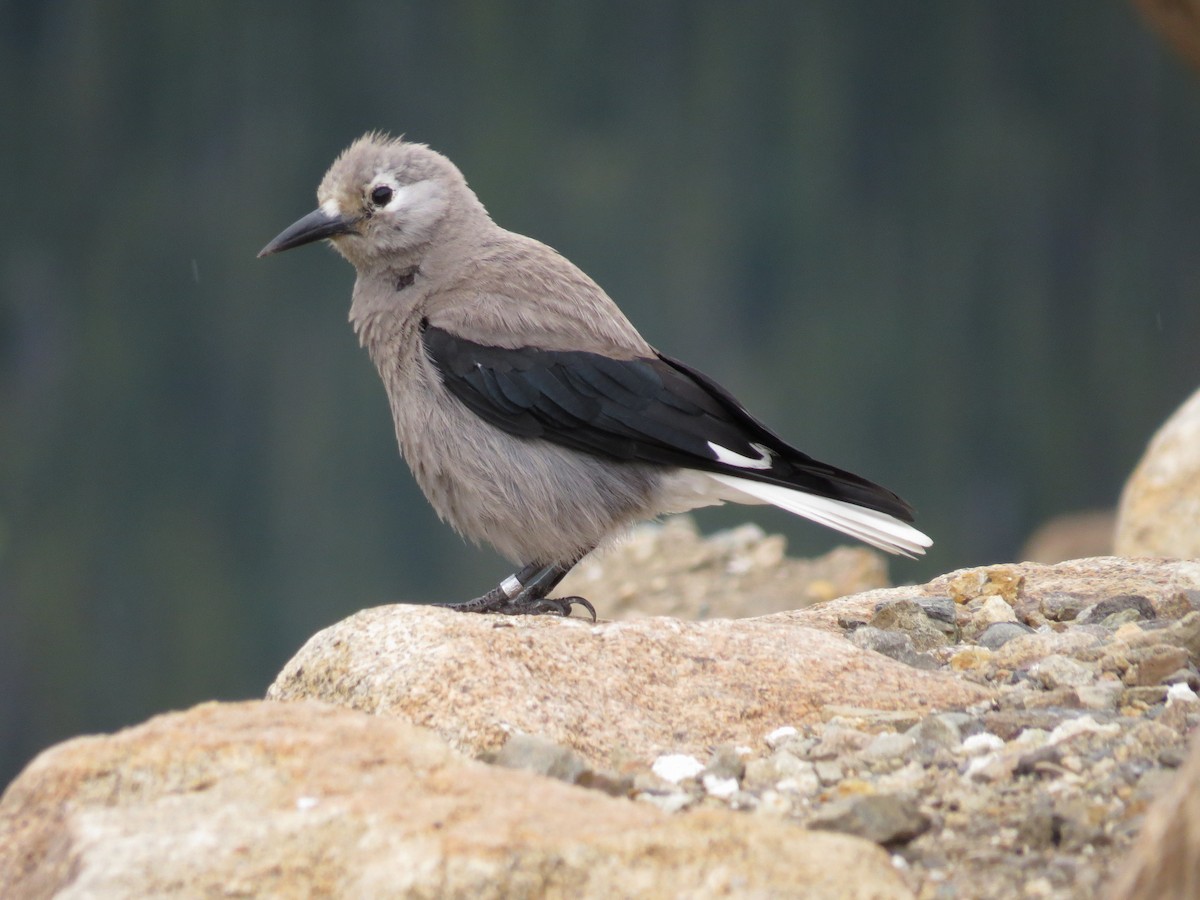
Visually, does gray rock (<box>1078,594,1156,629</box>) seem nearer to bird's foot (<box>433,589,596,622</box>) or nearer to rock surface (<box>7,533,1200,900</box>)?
rock surface (<box>7,533,1200,900</box>)

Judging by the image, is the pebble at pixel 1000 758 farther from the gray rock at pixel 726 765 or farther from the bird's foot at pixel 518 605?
the bird's foot at pixel 518 605

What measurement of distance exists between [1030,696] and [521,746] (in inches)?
37.5

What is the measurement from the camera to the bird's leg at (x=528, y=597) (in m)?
3.58

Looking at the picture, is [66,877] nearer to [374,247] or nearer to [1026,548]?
[374,247]

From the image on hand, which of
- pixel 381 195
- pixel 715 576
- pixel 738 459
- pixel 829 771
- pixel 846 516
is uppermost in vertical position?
pixel 381 195

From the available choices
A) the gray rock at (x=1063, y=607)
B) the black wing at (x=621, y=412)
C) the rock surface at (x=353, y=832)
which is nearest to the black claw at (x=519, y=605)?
the black wing at (x=621, y=412)

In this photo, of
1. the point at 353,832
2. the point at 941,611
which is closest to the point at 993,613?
the point at 941,611

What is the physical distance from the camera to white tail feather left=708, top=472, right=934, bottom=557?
338 centimetres

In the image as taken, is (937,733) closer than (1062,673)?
Yes

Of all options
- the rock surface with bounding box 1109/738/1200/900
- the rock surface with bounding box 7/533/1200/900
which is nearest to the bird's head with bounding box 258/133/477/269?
the rock surface with bounding box 7/533/1200/900

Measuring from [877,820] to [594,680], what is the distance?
2.56 feet

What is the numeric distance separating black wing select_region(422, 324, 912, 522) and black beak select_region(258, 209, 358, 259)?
592mm

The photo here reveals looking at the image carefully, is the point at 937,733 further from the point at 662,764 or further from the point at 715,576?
the point at 715,576

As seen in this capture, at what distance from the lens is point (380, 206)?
12.9ft
